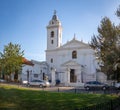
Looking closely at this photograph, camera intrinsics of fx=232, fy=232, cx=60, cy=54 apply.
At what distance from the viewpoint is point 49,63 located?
6731 centimetres

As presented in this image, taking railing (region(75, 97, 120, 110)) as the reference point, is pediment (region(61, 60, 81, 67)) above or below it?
above

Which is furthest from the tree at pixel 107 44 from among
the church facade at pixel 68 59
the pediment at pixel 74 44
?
the pediment at pixel 74 44

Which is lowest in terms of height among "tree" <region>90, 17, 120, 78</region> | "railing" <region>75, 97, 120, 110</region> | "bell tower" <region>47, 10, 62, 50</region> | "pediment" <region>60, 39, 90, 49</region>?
"railing" <region>75, 97, 120, 110</region>

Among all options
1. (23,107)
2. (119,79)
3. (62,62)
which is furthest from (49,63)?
(23,107)

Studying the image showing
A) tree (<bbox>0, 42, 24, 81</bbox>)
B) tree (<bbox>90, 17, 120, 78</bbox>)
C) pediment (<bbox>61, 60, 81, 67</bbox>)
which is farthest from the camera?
pediment (<bbox>61, 60, 81, 67</bbox>)

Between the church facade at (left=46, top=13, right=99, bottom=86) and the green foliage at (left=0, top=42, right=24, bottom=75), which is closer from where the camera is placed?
the green foliage at (left=0, top=42, right=24, bottom=75)

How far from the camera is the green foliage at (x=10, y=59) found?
53.3 meters

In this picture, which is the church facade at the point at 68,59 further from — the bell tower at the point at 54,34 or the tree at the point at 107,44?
the tree at the point at 107,44

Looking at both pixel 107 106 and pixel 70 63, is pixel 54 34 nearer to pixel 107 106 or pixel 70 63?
pixel 70 63

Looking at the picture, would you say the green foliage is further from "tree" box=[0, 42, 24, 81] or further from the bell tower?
the bell tower

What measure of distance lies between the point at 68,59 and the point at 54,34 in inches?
356

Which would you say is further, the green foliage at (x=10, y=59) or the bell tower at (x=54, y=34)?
the bell tower at (x=54, y=34)

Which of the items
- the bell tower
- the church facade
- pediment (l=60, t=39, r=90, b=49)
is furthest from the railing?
the bell tower

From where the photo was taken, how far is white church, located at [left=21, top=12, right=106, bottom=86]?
5819 centimetres
